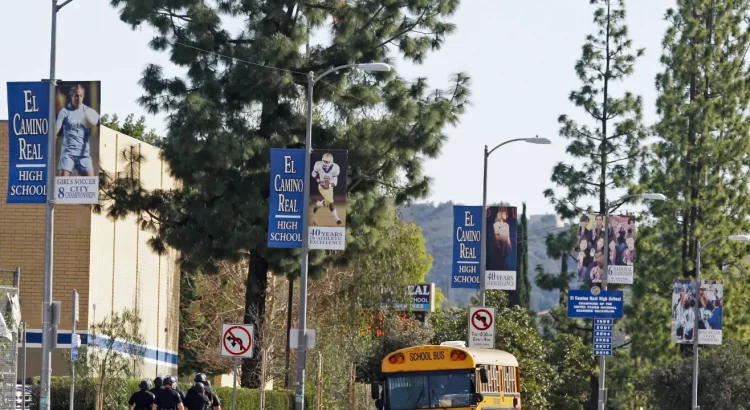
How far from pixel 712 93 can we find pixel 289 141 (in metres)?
29.8

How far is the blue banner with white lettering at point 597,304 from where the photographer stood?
51.1 metres

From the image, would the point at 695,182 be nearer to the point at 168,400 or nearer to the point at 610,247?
the point at 610,247

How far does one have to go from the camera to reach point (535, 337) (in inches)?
2292

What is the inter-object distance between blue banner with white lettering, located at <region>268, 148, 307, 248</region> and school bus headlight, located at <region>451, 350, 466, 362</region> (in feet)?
14.8

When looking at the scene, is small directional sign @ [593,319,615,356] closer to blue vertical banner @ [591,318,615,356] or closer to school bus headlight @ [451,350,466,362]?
blue vertical banner @ [591,318,615,356]

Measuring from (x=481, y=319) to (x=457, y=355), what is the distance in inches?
357

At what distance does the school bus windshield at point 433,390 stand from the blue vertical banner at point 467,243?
35.9ft

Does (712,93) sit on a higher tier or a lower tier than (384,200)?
higher

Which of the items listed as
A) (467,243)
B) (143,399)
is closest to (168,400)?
(143,399)

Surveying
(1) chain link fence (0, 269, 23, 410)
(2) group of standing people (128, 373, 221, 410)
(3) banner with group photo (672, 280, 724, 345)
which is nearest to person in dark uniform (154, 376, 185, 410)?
(2) group of standing people (128, 373, 221, 410)

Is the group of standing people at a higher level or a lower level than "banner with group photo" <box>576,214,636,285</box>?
lower

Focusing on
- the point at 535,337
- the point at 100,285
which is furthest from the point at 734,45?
the point at 100,285

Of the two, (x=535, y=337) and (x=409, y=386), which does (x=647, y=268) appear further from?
(x=409, y=386)

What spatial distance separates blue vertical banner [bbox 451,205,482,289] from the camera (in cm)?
4222
